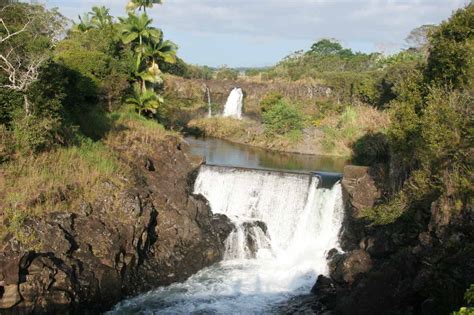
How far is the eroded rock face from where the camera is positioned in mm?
11648

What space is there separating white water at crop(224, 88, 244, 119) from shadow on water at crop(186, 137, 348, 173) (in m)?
7.16

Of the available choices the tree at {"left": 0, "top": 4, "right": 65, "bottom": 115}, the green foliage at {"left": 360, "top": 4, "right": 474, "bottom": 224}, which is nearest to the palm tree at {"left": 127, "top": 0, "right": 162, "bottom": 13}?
the tree at {"left": 0, "top": 4, "right": 65, "bottom": 115}

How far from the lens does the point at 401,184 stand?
15.4 metres

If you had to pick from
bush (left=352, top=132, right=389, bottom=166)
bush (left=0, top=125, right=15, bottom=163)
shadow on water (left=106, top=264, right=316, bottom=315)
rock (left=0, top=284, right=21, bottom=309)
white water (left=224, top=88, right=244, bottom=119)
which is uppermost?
white water (left=224, top=88, right=244, bottom=119)

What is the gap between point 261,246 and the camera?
17.1m

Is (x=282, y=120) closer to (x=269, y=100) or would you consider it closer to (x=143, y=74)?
(x=269, y=100)

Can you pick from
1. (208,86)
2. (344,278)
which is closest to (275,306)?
(344,278)

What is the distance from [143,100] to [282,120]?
33.0ft

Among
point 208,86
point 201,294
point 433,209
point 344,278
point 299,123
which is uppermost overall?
point 208,86

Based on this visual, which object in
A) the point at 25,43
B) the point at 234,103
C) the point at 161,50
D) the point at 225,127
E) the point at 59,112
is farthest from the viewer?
the point at 234,103

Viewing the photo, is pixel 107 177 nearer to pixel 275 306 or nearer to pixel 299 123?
pixel 275 306

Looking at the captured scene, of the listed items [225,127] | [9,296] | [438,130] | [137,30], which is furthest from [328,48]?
[9,296]

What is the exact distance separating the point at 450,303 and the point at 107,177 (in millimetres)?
10500

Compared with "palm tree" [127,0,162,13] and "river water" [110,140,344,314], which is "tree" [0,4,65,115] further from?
"river water" [110,140,344,314]
